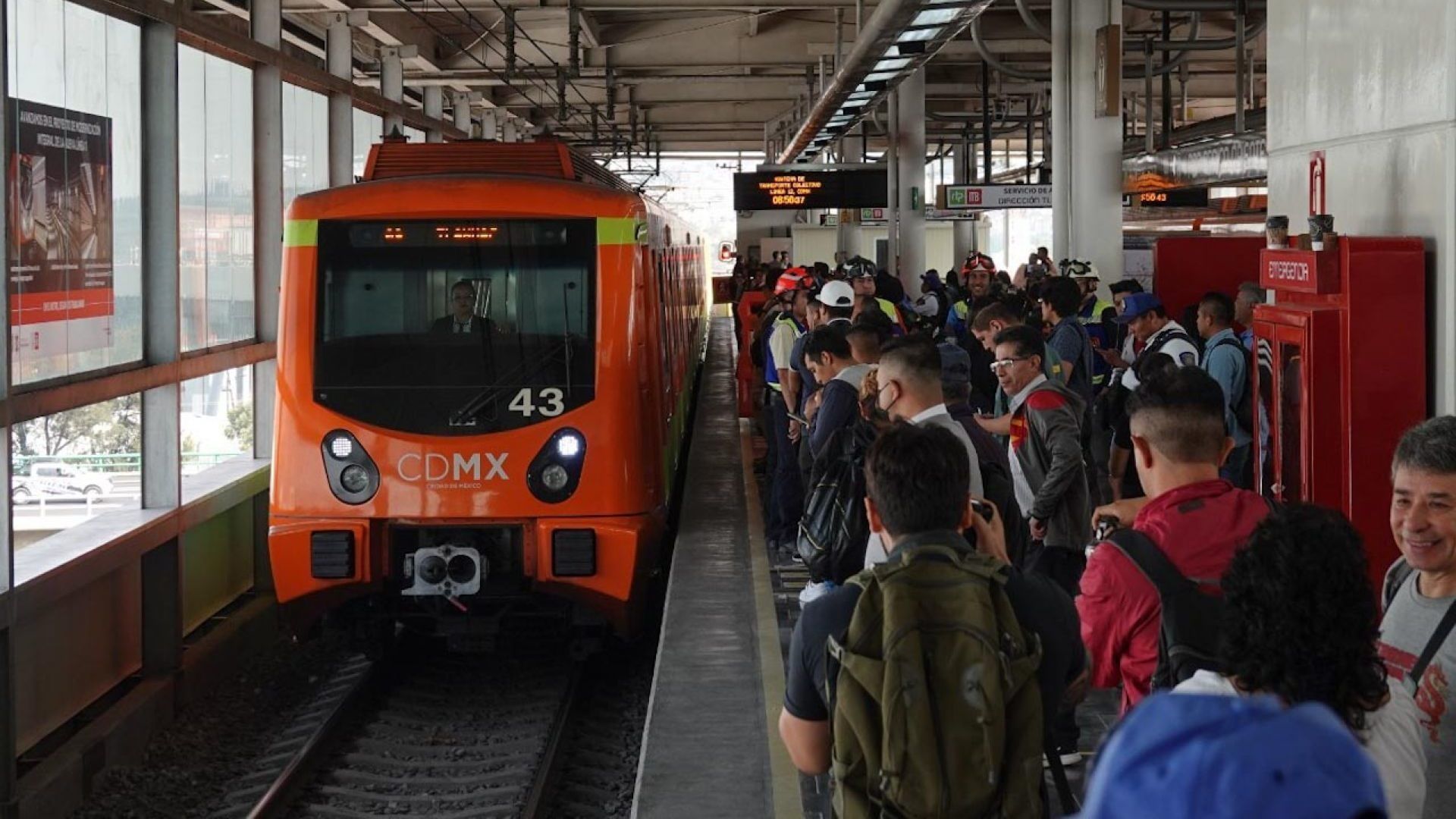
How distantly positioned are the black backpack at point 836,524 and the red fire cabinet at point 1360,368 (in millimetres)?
1387

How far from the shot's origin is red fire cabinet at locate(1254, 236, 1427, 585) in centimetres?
522

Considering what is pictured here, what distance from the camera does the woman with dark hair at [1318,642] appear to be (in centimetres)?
251

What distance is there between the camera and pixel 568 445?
892 centimetres

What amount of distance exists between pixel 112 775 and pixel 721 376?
17696 mm

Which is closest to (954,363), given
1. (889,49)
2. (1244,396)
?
(1244,396)

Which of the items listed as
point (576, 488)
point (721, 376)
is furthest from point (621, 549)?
point (721, 376)

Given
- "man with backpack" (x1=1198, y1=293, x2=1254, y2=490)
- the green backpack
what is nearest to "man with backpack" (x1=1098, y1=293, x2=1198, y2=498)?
"man with backpack" (x1=1198, y1=293, x2=1254, y2=490)

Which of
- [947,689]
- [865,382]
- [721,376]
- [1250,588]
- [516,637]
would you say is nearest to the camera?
[1250,588]

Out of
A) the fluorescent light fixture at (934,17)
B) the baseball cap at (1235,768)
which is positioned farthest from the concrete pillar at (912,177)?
the baseball cap at (1235,768)

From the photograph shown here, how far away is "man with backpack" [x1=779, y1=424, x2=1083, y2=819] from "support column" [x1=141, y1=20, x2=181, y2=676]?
7189mm

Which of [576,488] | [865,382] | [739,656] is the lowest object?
[739,656]

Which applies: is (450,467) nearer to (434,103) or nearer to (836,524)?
(836,524)

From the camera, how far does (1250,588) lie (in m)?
2.57

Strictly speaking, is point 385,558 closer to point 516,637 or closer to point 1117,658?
point 516,637
